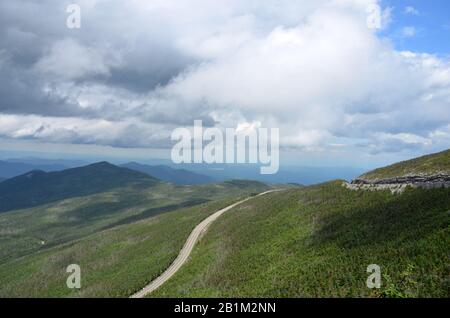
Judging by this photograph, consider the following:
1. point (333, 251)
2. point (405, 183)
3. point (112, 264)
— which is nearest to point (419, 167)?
point (405, 183)

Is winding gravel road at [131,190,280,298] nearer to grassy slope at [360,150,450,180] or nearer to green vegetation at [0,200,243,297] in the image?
green vegetation at [0,200,243,297]

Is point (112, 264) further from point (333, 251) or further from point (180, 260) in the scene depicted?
point (333, 251)

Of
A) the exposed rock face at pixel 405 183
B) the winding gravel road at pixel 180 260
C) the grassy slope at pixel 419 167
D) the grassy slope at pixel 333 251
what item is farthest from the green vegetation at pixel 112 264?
the grassy slope at pixel 419 167

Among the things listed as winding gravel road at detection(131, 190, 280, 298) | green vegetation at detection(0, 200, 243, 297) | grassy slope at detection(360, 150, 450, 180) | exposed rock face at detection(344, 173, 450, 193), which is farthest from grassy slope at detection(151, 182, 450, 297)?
green vegetation at detection(0, 200, 243, 297)
